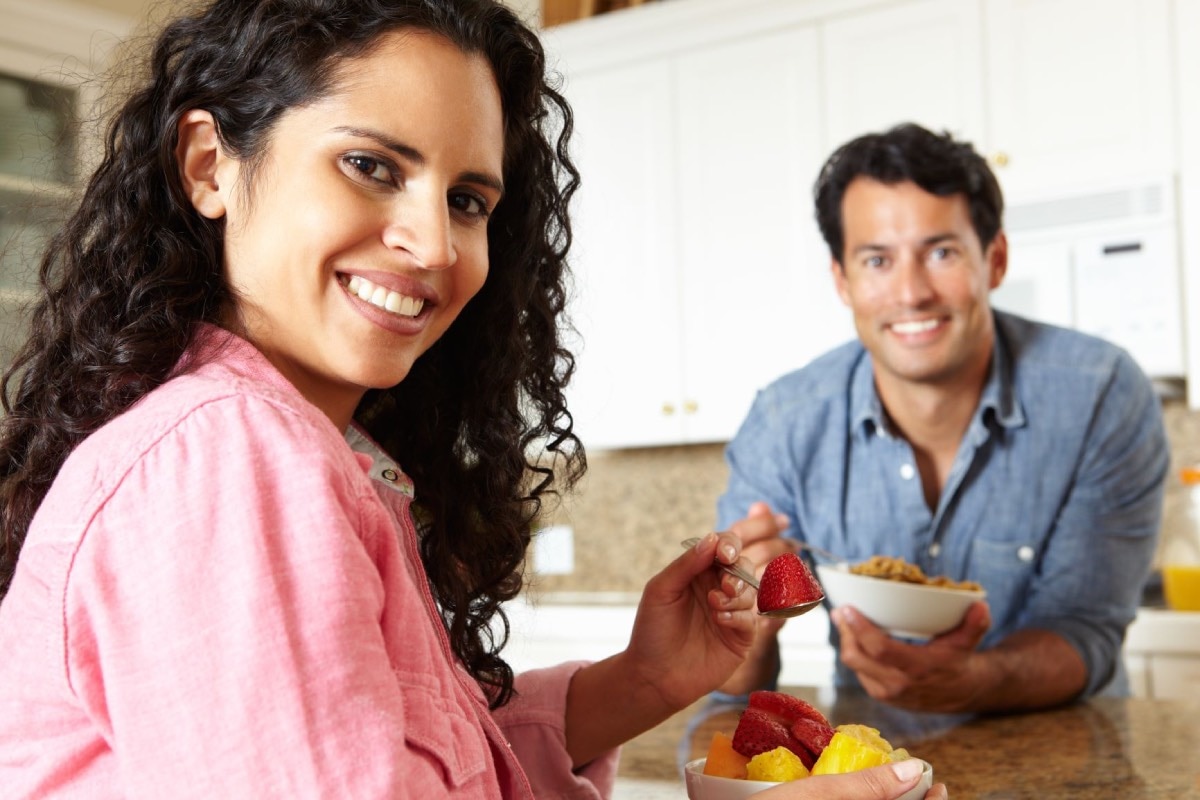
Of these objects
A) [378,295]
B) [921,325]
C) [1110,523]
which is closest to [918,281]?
[921,325]

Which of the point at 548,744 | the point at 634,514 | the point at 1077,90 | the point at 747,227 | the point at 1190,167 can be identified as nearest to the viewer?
the point at 548,744

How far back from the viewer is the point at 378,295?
0.85 m

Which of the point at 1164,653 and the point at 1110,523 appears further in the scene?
the point at 1164,653

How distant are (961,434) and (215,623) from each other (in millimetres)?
1808

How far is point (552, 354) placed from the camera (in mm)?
1278

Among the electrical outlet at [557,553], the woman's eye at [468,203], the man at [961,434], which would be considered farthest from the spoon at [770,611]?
the electrical outlet at [557,553]

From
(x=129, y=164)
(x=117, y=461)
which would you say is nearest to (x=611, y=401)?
(x=129, y=164)

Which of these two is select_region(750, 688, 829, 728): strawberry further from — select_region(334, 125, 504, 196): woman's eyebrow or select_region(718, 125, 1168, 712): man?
select_region(718, 125, 1168, 712): man

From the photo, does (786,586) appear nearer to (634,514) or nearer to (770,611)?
(770,611)

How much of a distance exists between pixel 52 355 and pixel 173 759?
412 mm

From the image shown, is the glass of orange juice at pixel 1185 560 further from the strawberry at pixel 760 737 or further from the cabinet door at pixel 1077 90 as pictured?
the strawberry at pixel 760 737

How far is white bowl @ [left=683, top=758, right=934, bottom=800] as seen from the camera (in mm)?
854

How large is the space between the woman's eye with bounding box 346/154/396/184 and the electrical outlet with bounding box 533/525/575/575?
3646 millimetres

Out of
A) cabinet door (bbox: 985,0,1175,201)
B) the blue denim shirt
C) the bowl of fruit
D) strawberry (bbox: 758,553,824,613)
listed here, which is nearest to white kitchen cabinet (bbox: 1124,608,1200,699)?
the blue denim shirt
